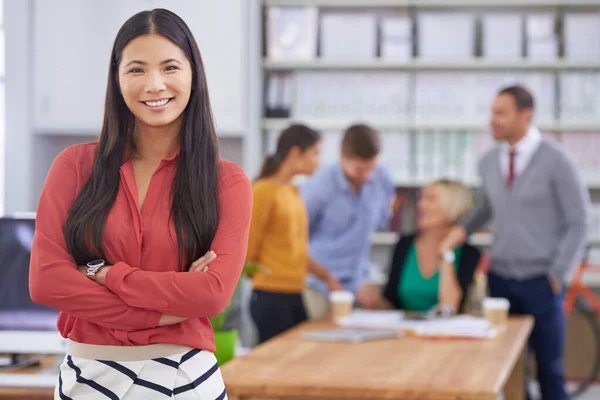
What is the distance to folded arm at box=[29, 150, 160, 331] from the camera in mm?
1318

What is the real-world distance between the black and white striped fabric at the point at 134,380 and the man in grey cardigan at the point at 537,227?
8.57ft

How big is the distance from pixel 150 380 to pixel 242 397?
1011mm

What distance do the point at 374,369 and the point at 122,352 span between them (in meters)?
1.31

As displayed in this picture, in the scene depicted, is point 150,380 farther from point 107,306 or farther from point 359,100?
point 359,100

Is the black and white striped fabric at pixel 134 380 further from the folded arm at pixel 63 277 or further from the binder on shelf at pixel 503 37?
the binder on shelf at pixel 503 37

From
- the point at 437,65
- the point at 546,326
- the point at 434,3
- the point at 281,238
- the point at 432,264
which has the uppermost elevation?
the point at 434,3

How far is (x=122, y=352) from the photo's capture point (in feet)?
4.31

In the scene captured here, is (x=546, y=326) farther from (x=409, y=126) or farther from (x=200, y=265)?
(x=200, y=265)

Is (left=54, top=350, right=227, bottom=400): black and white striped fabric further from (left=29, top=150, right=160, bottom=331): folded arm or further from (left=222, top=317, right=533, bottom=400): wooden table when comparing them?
(left=222, top=317, right=533, bottom=400): wooden table

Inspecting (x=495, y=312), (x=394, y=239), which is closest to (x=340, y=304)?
(x=495, y=312)

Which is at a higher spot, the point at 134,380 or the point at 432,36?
the point at 432,36

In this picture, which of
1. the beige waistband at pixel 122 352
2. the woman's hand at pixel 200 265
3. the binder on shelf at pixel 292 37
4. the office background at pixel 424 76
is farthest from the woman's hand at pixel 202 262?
the binder on shelf at pixel 292 37

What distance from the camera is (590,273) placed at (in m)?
5.36

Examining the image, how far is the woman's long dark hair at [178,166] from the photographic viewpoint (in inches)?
51.6
